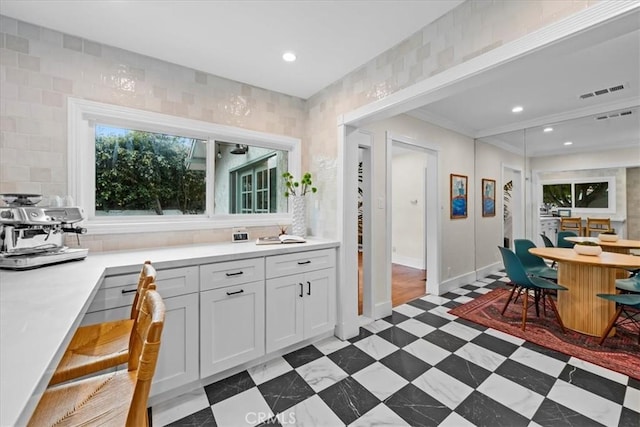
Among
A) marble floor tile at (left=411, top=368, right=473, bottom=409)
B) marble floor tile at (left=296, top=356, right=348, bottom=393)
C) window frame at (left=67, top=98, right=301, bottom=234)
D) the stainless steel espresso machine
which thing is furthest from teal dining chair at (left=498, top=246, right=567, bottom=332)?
the stainless steel espresso machine

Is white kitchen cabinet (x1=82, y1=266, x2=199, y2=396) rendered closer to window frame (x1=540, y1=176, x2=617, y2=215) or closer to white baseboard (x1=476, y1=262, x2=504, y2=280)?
white baseboard (x1=476, y1=262, x2=504, y2=280)

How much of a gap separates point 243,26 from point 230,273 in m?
1.79

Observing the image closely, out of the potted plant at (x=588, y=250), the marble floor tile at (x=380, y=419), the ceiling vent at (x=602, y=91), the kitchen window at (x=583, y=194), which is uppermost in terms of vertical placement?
the ceiling vent at (x=602, y=91)

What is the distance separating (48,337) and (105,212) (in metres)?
1.81

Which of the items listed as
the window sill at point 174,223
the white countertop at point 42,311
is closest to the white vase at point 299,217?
the window sill at point 174,223

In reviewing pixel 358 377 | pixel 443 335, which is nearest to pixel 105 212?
pixel 358 377

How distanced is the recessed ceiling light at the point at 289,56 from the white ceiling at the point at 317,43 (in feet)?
0.15

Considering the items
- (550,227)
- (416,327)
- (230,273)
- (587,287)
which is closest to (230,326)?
(230,273)

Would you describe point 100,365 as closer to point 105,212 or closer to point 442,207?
point 105,212

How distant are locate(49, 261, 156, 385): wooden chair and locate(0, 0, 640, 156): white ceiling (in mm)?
1701

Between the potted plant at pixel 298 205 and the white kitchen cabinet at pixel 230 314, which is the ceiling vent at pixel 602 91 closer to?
the potted plant at pixel 298 205

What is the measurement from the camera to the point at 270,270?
2.15m

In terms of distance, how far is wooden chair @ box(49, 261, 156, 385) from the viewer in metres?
1.10

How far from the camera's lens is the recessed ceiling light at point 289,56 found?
2.24 meters
